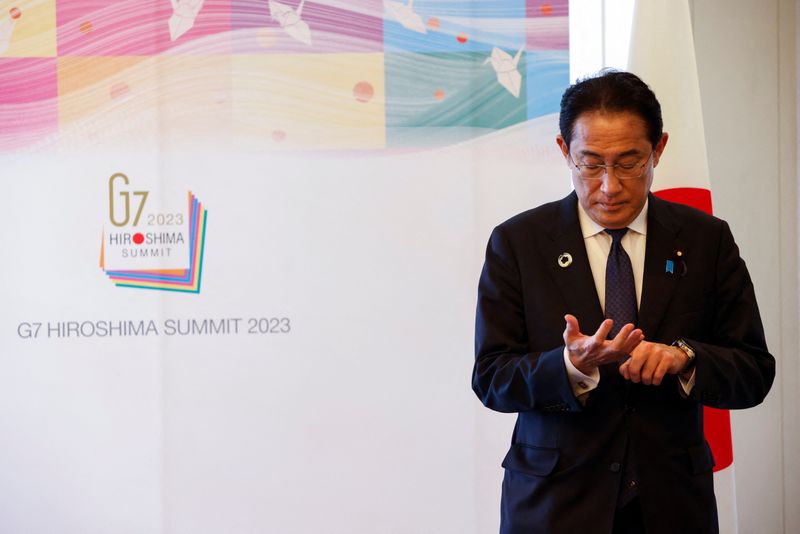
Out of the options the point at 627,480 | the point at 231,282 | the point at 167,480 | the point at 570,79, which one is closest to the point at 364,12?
the point at 570,79

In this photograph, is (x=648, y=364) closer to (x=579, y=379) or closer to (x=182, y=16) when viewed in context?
(x=579, y=379)

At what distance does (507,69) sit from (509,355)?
2.02 m

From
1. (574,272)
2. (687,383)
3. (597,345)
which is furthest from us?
(574,272)

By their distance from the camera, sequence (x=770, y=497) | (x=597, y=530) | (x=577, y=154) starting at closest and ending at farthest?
1. (x=597, y=530)
2. (x=577, y=154)
3. (x=770, y=497)

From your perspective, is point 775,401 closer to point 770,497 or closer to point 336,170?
point 770,497

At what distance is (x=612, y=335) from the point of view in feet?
5.49

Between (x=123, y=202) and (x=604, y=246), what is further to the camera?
(x=123, y=202)

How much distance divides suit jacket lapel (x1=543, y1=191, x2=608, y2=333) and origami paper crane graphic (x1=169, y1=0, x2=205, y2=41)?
2205mm

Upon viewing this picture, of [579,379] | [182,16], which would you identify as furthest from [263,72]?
[579,379]

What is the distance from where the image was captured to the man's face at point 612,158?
1678mm

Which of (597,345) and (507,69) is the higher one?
(507,69)

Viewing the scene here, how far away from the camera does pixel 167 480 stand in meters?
3.43

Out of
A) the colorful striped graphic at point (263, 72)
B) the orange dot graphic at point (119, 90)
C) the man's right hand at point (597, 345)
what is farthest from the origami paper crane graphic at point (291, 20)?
the man's right hand at point (597, 345)

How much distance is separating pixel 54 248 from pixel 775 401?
125 inches
